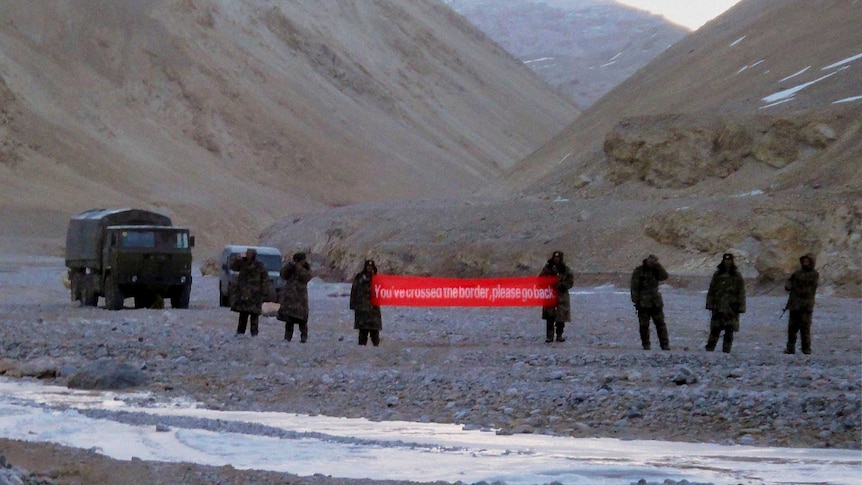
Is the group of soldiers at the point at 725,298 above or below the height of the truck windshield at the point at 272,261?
below

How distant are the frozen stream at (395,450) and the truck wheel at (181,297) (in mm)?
14925

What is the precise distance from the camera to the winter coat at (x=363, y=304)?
17.1m

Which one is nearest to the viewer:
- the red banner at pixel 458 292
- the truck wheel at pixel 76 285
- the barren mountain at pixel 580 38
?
the red banner at pixel 458 292

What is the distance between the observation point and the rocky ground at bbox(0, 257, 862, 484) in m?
11.1

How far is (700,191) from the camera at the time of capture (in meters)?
43.2

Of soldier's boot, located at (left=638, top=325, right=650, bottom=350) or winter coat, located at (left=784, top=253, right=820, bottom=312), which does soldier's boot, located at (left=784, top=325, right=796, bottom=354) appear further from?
soldier's boot, located at (left=638, top=325, right=650, bottom=350)

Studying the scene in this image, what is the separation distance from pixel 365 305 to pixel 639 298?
3.83m

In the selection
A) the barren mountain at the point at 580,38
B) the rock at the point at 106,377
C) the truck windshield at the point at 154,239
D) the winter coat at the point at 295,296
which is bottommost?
the rock at the point at 106,377

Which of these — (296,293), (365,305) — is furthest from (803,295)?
(296,293)

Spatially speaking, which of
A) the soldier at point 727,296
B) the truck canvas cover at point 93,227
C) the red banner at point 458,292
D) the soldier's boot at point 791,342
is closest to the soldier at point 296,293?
the soldier at point 727,296

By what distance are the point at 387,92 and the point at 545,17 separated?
96711 millimetres

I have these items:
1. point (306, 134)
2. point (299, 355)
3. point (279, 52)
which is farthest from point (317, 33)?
point (299, 355)

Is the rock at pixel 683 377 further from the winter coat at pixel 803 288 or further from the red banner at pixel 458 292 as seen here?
the red banner at pixel 458 292

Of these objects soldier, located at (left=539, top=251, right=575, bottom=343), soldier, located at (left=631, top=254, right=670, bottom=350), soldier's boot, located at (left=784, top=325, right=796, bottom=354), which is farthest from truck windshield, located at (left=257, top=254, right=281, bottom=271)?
soldier's boot, located at (left=784, top=325, right=796, bottom=354)
